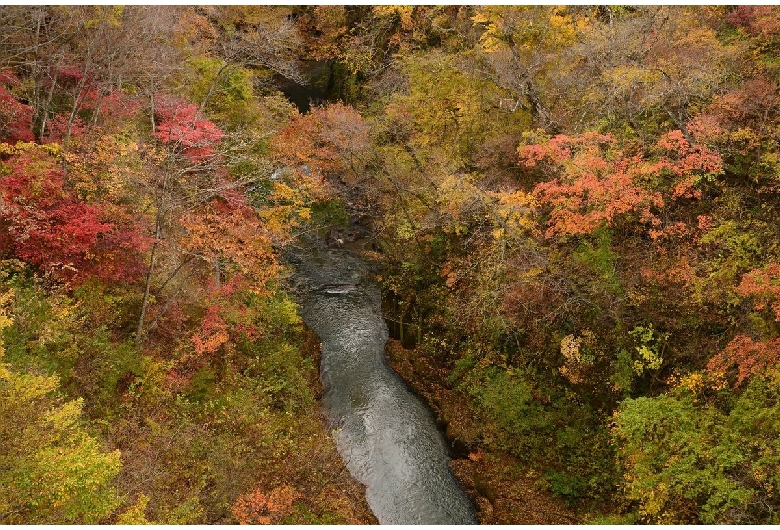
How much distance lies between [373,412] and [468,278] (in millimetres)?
5641

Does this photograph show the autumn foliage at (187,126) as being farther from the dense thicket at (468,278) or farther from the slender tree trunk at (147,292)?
the slender tree trunk at (147,292)

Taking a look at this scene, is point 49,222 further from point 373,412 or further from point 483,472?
point 483,472

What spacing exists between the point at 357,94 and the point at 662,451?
1015 inches

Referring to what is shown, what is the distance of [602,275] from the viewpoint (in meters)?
14.2

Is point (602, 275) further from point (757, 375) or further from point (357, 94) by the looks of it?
point (357, 94)

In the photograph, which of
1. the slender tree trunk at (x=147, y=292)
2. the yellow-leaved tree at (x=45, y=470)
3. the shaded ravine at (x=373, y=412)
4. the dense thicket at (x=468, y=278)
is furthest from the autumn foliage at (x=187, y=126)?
the yellow-leaved tree at (x=45, y=470)

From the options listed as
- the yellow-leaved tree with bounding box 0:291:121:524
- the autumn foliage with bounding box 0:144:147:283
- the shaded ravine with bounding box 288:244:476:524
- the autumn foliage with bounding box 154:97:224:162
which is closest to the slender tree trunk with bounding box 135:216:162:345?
the autumn foliage with bounding box 0:144:147:283

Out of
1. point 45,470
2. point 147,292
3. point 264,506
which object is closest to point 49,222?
point 147,292

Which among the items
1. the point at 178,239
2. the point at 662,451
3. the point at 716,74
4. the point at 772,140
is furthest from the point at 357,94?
the point at 662,451

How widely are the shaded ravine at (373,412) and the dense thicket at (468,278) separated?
1.06m

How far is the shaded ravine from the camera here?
554 inches

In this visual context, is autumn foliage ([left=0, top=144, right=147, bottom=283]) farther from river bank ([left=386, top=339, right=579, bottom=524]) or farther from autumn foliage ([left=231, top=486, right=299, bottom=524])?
river bank ([left=386, top=339, right=579, bottom=524])

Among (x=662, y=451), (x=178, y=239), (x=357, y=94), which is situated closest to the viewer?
(x=662, y=451)

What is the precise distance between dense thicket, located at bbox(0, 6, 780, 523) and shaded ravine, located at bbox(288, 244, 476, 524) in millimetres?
1055
